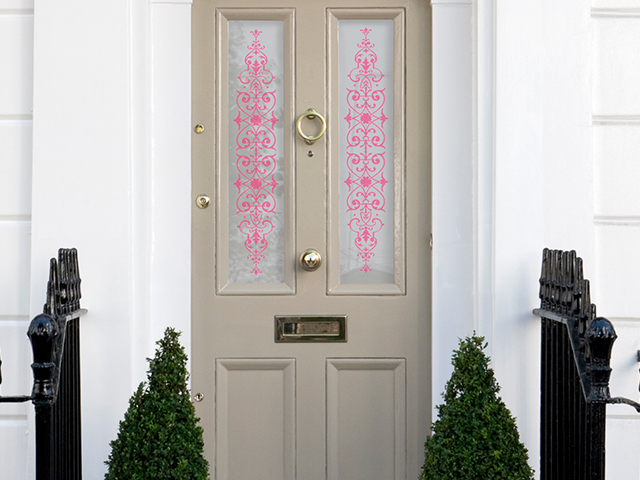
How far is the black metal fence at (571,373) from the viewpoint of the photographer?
179 cm

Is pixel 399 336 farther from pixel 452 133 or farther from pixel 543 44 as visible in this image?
pixel 543 44

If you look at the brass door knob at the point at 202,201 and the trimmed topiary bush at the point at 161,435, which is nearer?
the trimmed topiary bush at the point at 161,435

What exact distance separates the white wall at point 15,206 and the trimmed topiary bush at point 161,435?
1.79 feet

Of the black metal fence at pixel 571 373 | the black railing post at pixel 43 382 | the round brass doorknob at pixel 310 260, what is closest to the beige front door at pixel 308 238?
the round brass doorknob at pixel 310 260

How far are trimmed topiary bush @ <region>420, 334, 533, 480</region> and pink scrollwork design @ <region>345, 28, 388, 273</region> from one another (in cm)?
67

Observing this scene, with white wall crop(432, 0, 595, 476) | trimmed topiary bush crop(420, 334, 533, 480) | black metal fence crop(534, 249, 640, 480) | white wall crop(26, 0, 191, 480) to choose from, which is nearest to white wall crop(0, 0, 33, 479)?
white wall crop(26, 0, 191, 480)

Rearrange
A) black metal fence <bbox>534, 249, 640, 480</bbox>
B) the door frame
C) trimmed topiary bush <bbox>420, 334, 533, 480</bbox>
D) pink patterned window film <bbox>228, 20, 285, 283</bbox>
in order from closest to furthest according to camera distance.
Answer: black metal fence <bbox>534, 249, 640, 480</bbox> → trimmed topiary bush <bbox>420, 334, 533, 480</bbox> → the door frame → pink patterned window film <bbox>228, 20, 285, 283</bbox>

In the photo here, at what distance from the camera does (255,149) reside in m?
2.64

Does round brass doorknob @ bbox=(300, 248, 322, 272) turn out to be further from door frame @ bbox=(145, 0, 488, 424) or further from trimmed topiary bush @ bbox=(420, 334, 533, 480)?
trimmed topiary bush @ bbox=(420, 334, 533, 480)

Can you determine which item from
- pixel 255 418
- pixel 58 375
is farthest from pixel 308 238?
pixel 58 375

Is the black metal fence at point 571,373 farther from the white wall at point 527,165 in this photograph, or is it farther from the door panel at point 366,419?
the door panel at point 366,419

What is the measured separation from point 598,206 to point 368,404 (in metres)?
1.24

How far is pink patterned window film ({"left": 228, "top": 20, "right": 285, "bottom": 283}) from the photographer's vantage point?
2.63 meters

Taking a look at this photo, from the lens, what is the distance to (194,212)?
8.59ft
